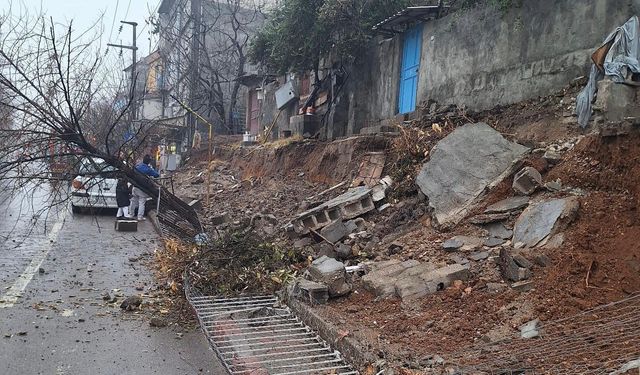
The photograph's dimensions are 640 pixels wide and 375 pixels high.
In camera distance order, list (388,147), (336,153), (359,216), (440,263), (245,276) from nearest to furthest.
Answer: (440,263)
(245,276)
(359,216)
(388,147)
(336,153)

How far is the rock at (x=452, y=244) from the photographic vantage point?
6.68 meters

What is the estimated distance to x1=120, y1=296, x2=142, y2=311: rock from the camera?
6.63 m

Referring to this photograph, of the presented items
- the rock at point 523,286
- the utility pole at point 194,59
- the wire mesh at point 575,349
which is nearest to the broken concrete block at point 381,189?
the rock at point 523,286

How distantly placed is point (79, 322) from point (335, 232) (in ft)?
12.6

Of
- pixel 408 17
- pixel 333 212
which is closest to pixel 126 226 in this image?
pixel 333 212

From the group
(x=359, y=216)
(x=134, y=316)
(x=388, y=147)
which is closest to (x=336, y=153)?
(x=388, y=147)

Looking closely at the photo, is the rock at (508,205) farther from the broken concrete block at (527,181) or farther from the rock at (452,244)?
the rock at (452,244)

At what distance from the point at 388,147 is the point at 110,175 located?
5328 mm

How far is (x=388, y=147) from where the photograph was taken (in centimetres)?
1112

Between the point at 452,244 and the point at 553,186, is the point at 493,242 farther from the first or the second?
the point at 553,186

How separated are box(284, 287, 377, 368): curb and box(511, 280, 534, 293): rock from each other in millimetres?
1670

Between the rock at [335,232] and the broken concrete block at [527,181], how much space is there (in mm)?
2603

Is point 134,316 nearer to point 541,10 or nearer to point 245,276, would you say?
point 245,276

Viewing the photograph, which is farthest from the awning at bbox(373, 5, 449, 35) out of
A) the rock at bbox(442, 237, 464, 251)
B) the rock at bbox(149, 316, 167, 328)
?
the rock at bbox(149, 316, 167, 328)
